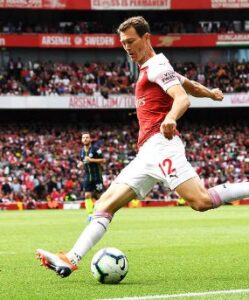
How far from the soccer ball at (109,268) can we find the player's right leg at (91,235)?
0.26 meters

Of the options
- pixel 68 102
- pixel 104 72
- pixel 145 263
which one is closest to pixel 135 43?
pixel 145 263

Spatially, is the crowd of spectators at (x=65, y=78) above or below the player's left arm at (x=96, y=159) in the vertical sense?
above

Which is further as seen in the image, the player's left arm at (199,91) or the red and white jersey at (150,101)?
the player's left arm at (199,91)

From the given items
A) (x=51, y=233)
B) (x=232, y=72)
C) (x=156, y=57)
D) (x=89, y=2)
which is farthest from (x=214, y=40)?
(x=156, y=57)

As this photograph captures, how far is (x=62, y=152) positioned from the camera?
43531 mm

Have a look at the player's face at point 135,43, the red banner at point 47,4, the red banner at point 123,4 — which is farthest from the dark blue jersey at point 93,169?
the red banner at point 123,4

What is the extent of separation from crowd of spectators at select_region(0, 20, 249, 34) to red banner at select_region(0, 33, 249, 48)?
87cm

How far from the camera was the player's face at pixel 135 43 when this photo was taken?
791cm

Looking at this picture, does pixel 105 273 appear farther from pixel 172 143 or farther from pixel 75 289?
pixel 172 143

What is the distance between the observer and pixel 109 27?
172 feet

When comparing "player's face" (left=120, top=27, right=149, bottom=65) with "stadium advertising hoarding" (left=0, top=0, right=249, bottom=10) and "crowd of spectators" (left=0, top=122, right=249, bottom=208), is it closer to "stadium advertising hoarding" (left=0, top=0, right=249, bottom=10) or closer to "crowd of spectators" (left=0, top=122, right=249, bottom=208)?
"crowd of spectators" (left=0, top=122, right=249, bottom=208)

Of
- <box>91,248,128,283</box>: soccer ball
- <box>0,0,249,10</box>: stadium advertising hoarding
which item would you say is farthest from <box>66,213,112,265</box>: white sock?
<box>0,0,249,10</box>: stadium advertising hoarding

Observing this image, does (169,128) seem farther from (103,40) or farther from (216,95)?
(103,40)

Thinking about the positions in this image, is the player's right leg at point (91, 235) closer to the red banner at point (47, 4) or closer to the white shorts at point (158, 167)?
the white shorts at point (158, 167)
